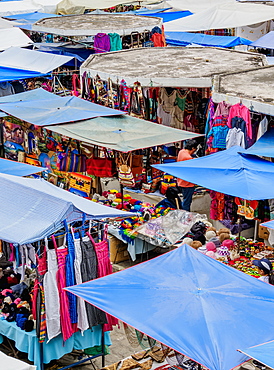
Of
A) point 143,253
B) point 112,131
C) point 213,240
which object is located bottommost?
point 143,253

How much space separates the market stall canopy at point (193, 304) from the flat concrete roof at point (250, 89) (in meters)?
4.30

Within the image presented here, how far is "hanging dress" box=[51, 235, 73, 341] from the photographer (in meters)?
7.33

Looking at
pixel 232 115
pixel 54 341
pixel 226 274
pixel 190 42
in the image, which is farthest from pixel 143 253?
pixel 190 42

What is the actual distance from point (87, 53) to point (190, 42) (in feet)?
11.7

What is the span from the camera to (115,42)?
688 inches

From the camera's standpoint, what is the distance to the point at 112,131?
11.0m

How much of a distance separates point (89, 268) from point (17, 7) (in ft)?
71.3

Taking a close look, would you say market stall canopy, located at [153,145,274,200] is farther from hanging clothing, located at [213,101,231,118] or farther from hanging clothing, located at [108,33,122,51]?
hanging clothing, located at [108,33,122,51]

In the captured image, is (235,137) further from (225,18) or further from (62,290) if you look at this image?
(225,18)

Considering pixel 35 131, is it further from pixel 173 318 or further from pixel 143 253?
pixel 173 318

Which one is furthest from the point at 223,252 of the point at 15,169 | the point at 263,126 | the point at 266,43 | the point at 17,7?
the point at 17,7

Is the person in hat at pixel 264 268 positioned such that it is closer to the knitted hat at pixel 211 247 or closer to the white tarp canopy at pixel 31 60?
the knitted hat at pixel 211 247

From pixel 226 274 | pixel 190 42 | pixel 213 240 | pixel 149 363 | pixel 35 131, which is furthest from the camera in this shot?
pixel 190 42

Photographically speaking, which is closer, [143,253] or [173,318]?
[173,318]
